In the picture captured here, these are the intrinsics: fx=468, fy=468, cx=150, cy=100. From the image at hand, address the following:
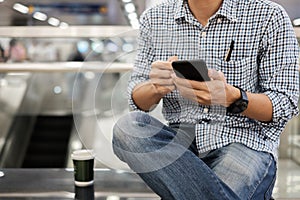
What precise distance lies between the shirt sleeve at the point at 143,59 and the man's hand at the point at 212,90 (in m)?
0.15

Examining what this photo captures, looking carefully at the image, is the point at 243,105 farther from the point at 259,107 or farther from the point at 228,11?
the point at 228,11

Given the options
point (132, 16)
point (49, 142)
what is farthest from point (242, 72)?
point (49, 142)

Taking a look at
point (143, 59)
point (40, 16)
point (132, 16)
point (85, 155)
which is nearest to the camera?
point (143, 59)

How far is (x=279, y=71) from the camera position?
103 centimetres

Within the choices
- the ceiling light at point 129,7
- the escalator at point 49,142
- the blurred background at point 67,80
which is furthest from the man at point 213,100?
the escalator at point 49,142

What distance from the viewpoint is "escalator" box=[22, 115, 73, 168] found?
154 inches

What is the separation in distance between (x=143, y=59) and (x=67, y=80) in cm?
238

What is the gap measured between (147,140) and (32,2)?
7.30 ft

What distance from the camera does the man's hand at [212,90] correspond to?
956mm

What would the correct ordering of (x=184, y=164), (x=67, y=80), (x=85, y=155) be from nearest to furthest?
(x=184, y=164)
(x=85, y=155)
(x=67, y=80)

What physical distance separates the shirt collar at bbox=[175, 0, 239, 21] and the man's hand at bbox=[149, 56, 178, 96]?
157 millimetres

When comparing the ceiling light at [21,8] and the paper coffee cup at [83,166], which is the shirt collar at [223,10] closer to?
the paper coffee cup at [83,166]

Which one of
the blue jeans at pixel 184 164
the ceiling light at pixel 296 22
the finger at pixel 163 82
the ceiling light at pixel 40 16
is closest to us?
the blue jeans at pixel 184 164

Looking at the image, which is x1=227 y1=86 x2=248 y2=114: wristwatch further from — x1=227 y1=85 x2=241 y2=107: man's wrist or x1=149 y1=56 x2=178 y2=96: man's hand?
x1=149 y1=56 x2=178 y2=96: man's hand
